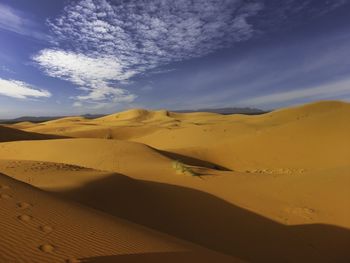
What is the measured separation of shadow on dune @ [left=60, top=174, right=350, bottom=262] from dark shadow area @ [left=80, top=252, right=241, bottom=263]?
45.1 inches

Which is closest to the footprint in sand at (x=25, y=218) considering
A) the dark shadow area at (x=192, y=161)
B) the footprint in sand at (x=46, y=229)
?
the footprint in sand at (x=46, y=229)

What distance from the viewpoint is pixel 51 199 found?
5941mm

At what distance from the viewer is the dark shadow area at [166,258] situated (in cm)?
378

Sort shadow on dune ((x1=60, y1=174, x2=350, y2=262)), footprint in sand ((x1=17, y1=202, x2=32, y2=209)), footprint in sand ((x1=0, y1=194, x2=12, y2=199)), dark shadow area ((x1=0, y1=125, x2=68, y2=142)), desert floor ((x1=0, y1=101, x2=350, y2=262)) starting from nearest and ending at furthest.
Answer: desert floor ((x1=0, y1=101, x2=350, y2=262))
footprint in sand ((x1=17, y1=202, x2=32, y2=209))
footprint in sand ((x1=0, y1=194, x2=12, y2=199))
shadow on dune ((x1=60, y1=174, x2=350, y2=262))
dark shadow area ((x1=0, y1=125, x2=68, y2=142))

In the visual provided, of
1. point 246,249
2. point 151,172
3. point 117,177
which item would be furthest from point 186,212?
point 151,172

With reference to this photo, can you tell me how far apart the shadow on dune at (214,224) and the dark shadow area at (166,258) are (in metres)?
1.15

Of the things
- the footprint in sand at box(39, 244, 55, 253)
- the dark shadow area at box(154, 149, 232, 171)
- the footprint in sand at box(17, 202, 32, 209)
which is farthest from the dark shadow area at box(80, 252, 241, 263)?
the dark shadow area at box(154, 149, 232, 171)

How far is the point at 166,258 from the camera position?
422 cm

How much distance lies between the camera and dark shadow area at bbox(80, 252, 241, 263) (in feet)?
12.4

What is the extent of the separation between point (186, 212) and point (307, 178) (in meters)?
4.15

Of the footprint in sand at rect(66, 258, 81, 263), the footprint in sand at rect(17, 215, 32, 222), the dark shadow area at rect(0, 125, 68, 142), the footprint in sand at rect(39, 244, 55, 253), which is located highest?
the footprint in sand at rect(17, 215, 32, 222)

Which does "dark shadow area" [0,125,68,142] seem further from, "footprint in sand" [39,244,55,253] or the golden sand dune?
"footprint in sand" [39,244,55,253]

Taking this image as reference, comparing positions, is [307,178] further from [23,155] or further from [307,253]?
[23,155]

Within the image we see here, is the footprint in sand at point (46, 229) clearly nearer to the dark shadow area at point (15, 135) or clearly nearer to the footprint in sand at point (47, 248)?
the footprint in sand at point (47, 248)
